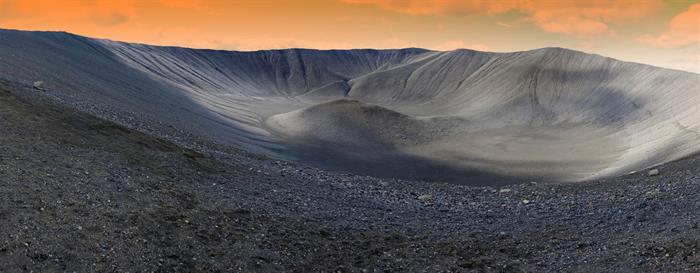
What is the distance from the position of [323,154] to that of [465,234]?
33.6 m

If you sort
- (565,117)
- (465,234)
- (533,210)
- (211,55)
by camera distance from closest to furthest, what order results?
(465,234)
(533,210)
(565,117)
(211,55)

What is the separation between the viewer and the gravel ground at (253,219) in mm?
12484

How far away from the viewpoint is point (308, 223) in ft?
58.3

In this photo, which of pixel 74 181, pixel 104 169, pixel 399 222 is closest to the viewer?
pixel 74 181

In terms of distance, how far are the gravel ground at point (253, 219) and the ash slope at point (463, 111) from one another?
1770 centimetres

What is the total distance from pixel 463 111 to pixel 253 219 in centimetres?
8367

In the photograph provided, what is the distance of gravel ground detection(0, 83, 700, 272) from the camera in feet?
41.0

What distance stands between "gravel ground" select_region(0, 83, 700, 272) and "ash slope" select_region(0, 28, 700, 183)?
58.1ft

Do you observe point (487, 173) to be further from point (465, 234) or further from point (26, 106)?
point (26, 106)

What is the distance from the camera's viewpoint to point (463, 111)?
95875mm

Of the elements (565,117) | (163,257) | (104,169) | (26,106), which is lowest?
(163,257)

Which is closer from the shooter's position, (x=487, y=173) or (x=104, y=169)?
(x=104, y=169)

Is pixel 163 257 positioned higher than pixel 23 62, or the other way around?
pixel 23 62

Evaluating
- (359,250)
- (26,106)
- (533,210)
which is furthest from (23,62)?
(533,210)
